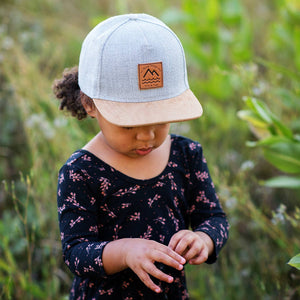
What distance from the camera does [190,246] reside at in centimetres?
112

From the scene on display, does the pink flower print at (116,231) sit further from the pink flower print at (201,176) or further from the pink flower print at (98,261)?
the pink flower print at (201,176)

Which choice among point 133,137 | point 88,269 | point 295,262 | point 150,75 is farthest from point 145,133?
point 295,262

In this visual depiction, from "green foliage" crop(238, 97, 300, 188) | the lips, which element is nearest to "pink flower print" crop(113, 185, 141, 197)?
the lips

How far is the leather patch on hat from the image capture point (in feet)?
3.42

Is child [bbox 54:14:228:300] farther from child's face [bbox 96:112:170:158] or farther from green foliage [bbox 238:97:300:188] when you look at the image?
green foliage [bbox 238:97:300:188]

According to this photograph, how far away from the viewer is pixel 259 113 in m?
1.66

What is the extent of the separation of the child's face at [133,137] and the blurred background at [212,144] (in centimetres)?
42

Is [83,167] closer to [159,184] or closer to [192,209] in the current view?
[159,184]

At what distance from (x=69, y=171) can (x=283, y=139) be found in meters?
0.93

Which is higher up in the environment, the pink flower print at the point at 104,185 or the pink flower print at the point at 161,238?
the pink flower print at the point at 104,185

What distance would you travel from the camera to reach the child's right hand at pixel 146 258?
1012 millimetres

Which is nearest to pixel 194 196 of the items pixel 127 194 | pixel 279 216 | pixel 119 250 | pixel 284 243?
pixel 127 194

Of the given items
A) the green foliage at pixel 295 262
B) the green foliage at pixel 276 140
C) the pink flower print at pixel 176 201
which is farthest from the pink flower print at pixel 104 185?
the green foliage at pixel 276 140

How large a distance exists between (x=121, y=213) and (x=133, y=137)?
219mm
